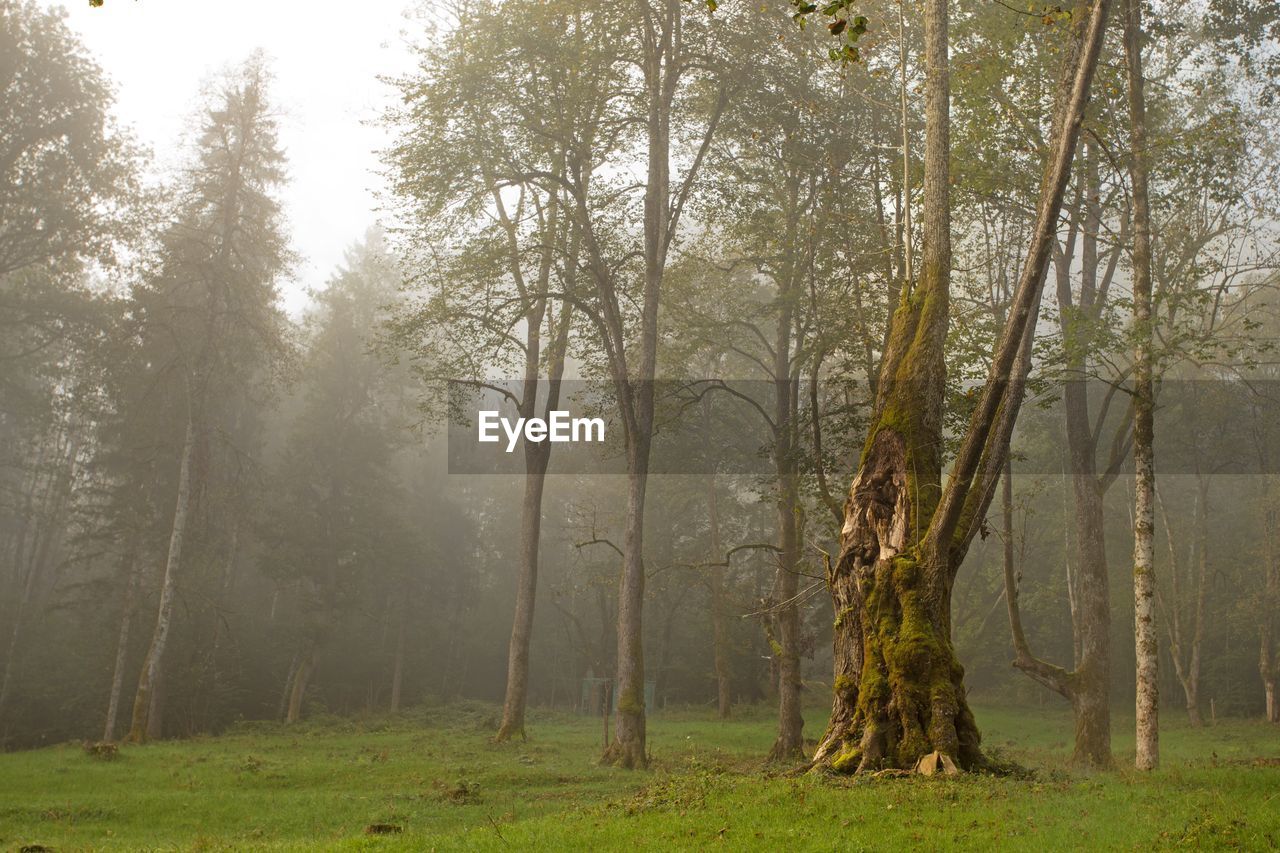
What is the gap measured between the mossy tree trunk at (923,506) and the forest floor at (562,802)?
0.87 metres

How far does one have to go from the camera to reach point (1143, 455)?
14.1 meters

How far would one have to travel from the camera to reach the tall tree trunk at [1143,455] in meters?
13.5

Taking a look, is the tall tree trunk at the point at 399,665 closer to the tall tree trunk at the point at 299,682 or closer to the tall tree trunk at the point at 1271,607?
the tall tree trunk at the point at 299,682

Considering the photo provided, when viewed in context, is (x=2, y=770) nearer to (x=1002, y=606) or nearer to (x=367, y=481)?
(x=367, y=481)

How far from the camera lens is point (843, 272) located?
1967 cm

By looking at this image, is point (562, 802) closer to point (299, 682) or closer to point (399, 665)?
point (299, 682)

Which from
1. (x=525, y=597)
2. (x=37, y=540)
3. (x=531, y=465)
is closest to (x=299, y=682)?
(x=37, y=540)

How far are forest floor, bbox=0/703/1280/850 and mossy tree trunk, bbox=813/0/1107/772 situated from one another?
87 cm

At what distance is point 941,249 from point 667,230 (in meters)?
9.60

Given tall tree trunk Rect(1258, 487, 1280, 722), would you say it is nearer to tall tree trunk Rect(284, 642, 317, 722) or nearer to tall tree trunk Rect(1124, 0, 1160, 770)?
tall tree trunk Rect(1124, 0, 1160, 770)

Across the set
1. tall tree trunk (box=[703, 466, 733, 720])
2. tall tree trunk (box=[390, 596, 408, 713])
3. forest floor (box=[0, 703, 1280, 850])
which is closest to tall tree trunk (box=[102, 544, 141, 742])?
forest floor (box=[0, 703, 1280, 850])

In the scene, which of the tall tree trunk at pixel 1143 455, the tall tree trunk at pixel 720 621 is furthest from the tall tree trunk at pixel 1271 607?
the tall tree trunk at pixel 1143 455

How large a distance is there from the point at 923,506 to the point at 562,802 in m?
5.93

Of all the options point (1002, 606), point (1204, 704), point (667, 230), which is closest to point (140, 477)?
point (667, 230)
